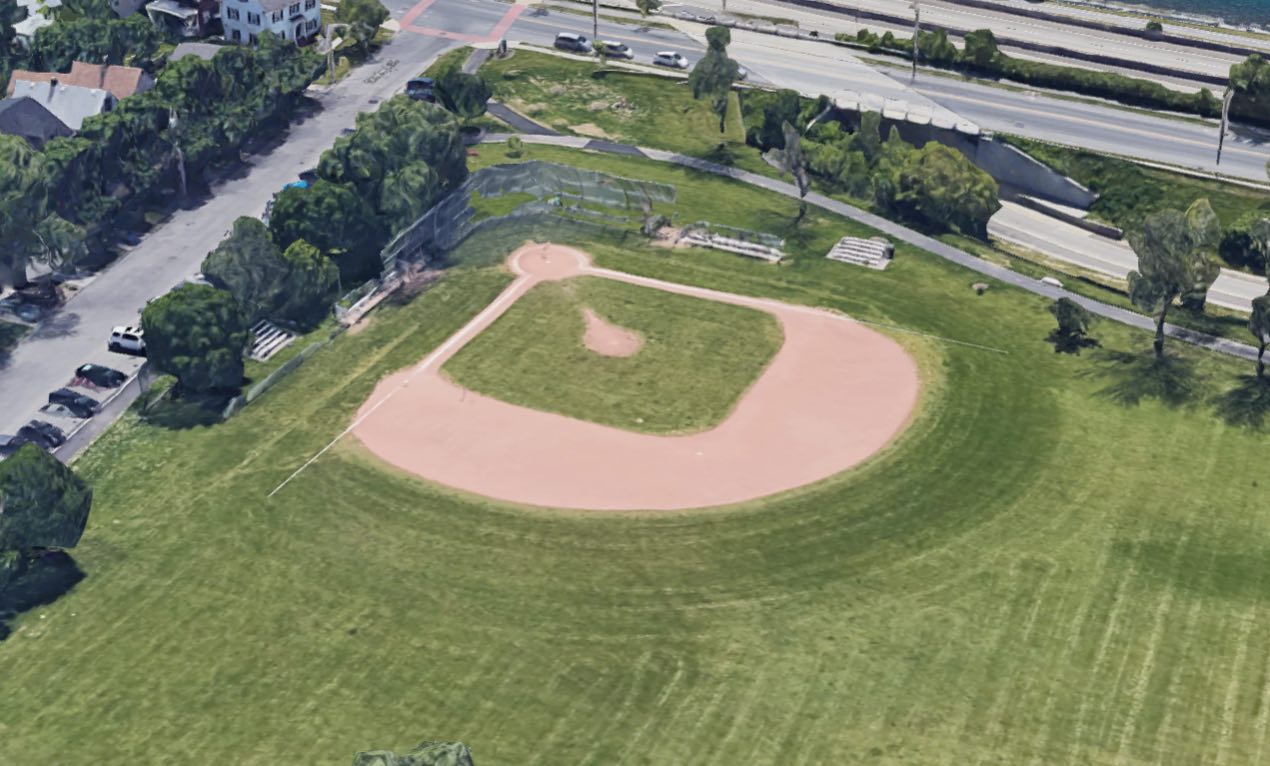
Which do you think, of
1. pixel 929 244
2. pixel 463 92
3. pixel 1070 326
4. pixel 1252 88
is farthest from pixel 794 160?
pixel 1252 88

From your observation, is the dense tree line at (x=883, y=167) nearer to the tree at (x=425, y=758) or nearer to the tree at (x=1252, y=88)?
the tree at (x=1252, y=88)

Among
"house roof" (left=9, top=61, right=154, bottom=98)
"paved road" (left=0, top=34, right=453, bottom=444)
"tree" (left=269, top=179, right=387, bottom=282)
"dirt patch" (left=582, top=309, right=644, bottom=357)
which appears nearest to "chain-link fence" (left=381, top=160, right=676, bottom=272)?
"tree" (left=269, top=179, right=387, bottom=282)

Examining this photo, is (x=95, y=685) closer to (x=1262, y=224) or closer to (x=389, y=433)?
(x=389, y=433)

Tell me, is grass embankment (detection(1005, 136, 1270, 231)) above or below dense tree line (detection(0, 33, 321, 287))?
below

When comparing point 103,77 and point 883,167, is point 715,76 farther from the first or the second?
point 103,77

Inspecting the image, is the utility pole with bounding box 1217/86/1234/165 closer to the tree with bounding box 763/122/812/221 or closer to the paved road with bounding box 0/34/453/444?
the tree with bounding box 763/122/812/221

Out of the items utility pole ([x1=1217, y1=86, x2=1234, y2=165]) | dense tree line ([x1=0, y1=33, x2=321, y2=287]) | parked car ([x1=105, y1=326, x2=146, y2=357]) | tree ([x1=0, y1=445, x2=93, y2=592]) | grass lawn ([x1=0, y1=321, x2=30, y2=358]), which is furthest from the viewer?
utility pole ([x1=1217, y1=86, x2=1234, y2=165])

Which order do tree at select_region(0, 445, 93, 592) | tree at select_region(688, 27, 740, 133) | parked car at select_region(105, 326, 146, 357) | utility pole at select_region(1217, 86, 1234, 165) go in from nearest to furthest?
tree at select_region(0, 445, 93, 592)
parked car at select_region(105, 326, 146, 357)
utility pole at select_region(1217, 86, 1234, 165)
tree at select_region(688, 27, 740, 133)
